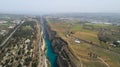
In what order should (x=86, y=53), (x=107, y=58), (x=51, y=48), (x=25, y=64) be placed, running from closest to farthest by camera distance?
(x=25, y=64)
(x=107, y=58)
(x=86, y=53)
(x=51, y=48)

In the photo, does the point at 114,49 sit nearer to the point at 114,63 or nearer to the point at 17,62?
the point at 114,63

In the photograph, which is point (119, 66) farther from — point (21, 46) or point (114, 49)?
point (21, 46)

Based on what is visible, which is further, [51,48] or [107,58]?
[51,48]

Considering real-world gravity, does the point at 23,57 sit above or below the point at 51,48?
above

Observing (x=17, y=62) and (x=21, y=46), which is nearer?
(x=17, y=62)

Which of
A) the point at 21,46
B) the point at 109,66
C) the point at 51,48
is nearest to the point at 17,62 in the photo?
the point at 21,46

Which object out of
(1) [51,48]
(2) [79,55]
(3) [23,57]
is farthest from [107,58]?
(1) [51,48]

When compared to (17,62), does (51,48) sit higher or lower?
lower

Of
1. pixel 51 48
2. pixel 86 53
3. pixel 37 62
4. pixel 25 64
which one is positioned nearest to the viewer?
pixel 25 64

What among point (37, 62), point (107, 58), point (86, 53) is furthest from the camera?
point (86, 53)
